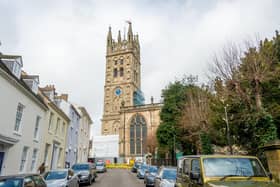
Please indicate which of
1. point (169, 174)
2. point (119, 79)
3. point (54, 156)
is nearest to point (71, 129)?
point (54, 156)

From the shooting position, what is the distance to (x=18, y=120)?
14227mm

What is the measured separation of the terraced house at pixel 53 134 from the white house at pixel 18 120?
52.4 inches

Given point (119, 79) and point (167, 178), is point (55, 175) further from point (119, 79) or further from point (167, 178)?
point (119, 79)

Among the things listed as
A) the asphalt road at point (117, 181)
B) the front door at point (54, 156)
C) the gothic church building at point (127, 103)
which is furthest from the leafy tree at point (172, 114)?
the gothic church building at point (127, 103)

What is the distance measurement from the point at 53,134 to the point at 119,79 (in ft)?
165

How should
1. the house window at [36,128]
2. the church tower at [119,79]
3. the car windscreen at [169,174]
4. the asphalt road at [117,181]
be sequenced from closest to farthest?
the car windscreen at [169,174], the asphalt road at [117,181], the house window at [36,128], the church tower at [119,79]

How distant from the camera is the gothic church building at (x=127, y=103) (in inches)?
2163

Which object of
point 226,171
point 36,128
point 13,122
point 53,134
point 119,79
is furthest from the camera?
point 119,79

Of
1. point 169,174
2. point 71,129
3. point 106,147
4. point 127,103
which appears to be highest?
point 127,103

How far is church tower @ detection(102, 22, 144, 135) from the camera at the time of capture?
65.1 m

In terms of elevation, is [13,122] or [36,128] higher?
[36,128]

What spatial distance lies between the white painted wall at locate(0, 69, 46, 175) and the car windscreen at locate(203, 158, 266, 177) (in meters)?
11.6

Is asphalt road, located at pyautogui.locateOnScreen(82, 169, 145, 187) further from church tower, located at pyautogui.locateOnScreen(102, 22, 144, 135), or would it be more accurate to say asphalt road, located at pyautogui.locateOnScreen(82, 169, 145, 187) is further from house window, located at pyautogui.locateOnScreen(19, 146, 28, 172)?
church tower, located at pyautogui.locateOnScreen(102, 22, 144, 135)

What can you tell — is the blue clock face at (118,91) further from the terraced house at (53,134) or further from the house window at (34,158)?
the house window at (34,158)
